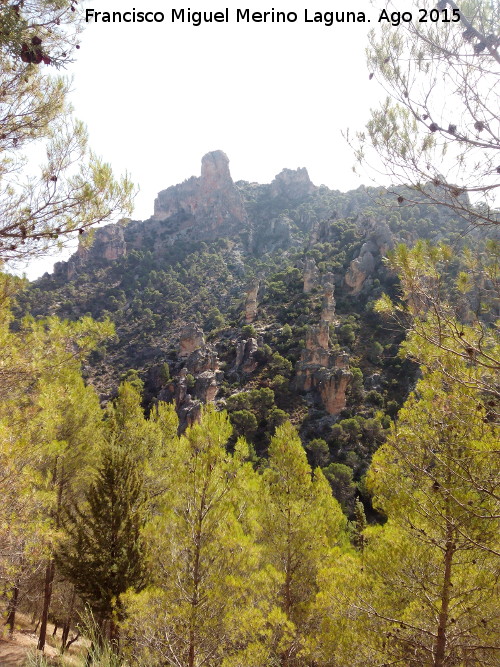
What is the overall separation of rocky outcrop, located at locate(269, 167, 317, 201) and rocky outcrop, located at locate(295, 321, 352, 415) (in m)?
61.7

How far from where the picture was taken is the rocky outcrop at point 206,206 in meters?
79.8

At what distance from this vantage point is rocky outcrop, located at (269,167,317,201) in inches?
3435

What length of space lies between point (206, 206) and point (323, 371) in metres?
62.2

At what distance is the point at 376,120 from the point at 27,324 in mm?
4841

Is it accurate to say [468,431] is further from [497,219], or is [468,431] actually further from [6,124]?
[6,124]

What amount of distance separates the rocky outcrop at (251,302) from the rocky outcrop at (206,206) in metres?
39.6

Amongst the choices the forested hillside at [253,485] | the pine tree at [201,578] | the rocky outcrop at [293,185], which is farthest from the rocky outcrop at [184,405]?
the rocky outcrop at [293,185]

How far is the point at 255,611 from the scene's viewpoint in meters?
5.25

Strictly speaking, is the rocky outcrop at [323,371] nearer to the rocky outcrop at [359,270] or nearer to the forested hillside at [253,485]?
the rocky outcrop at [359,270]

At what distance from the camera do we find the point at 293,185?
87.9 metres

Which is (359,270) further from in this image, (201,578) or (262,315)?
(201,578)

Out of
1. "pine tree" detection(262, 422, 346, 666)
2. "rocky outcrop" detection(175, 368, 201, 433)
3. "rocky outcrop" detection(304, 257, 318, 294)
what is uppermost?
"pine tree" detection(262, 422, 346, 666)

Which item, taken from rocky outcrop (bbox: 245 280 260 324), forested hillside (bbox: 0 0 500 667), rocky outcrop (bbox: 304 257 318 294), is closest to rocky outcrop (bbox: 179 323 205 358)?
rocky outcrop (bbox: 245 280 260 324)

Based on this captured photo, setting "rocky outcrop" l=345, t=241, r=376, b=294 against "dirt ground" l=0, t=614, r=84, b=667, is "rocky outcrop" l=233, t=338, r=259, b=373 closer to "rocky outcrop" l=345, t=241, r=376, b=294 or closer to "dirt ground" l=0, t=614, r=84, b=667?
"rocky outcrop" l=345, t=241, r=376, b=294
